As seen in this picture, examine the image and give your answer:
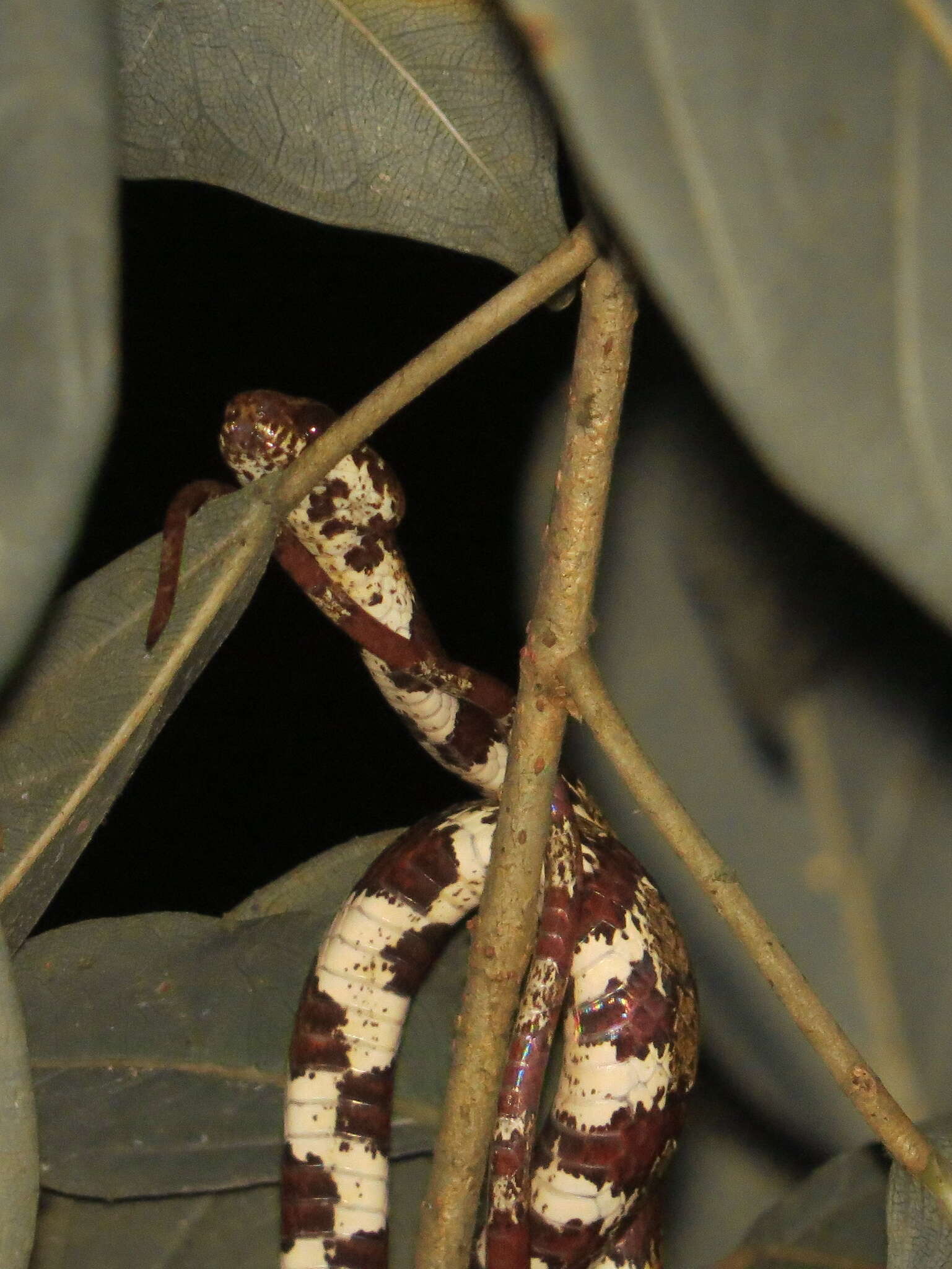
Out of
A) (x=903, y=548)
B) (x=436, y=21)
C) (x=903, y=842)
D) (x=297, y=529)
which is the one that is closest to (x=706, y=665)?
(x=903, y=842)

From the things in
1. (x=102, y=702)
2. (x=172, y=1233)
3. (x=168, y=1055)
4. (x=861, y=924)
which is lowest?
(x=861, y=924)

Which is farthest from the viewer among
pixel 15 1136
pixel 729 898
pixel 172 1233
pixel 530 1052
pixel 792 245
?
pixel 172 1233

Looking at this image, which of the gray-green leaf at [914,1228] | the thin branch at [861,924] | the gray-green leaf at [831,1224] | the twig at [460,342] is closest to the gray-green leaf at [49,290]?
the twig at [460,342]

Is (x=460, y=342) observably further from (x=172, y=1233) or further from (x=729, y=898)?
(x=172, y=1233)

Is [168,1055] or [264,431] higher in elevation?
[264,431]

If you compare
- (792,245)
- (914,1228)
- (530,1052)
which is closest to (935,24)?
(792,245)

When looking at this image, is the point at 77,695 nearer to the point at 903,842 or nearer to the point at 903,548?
the point at 903,548

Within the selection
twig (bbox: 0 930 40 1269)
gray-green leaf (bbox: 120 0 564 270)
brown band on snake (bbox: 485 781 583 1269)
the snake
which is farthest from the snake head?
twig (bbox: 0 930 40 1269)
